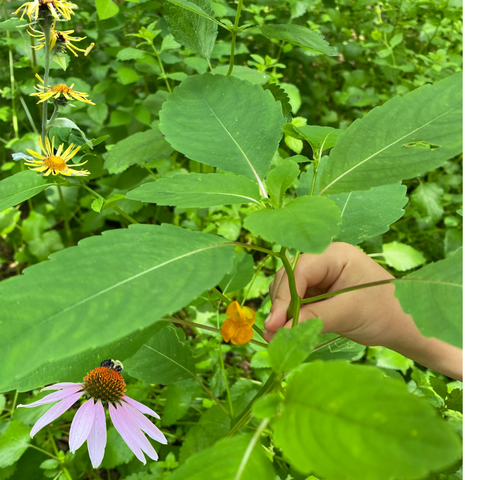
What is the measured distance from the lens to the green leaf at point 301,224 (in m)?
0.40

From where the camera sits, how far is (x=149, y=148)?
107 centimetres

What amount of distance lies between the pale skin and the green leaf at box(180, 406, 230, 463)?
0.36 meters

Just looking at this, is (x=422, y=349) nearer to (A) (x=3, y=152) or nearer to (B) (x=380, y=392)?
(B) (x=380, y=392)

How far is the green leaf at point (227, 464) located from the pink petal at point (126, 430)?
0.28 metres

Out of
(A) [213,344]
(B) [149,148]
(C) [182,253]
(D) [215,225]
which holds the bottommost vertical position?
(A) [213,344]

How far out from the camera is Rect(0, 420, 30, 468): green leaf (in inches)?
39.3

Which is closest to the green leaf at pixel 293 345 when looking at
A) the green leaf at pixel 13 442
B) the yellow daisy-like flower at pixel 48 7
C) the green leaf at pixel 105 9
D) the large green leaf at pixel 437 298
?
the large green leaf at pixel 437 298

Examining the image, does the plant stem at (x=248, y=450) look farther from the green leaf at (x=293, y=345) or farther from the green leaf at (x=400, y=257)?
the green leaf at (x=400, y=257)

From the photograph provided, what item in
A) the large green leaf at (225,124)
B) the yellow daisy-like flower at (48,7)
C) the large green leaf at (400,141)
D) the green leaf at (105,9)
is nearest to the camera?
the large green leaf at (400,141)

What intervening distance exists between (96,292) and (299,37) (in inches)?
26.2

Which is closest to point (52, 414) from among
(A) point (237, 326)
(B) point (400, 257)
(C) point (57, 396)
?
(C) point (57, 396)

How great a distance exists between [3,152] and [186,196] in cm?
183

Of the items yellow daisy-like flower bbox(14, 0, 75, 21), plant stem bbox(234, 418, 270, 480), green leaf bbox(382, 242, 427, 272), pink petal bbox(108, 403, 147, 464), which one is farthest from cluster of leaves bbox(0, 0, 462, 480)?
green leaf bbox(382, 242, 427, 272)

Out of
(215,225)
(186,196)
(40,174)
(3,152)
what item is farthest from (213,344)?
(3,152)
